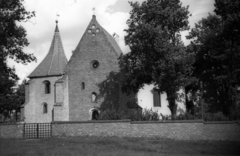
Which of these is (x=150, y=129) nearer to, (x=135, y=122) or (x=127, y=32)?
(x=135, y=122)

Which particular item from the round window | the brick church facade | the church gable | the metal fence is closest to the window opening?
the brick church facade

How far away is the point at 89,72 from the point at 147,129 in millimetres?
12035

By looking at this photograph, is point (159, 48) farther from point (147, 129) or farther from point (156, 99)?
point (156, 99)

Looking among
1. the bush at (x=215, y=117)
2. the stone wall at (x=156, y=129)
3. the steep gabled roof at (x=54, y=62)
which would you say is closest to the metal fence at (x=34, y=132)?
the stone wall at (x=156, y=129)

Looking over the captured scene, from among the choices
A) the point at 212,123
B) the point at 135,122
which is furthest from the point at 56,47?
the point at 212,123

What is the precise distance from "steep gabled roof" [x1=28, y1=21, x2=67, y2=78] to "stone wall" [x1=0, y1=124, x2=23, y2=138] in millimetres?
11659

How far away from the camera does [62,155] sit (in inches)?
410

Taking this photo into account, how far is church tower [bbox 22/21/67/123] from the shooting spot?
94.2 ft

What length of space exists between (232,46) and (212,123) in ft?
25.7

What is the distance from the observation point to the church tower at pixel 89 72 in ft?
86.1

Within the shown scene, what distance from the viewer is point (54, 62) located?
101 feet

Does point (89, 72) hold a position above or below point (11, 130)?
above

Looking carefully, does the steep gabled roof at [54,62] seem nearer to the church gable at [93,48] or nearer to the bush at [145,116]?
the church gable at [93,48]

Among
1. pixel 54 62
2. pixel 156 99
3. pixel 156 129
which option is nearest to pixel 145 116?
pixel 156 129
